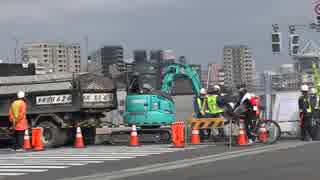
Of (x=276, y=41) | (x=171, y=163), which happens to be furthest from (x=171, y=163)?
(x=276, y=41)

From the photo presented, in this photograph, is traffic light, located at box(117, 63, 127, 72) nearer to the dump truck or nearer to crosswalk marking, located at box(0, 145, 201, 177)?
the dump truck

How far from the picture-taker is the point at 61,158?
18953 millimetres

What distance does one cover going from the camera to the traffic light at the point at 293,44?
1760 inches

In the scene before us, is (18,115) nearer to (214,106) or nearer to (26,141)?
(26,141)

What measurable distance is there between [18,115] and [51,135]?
1740 mm

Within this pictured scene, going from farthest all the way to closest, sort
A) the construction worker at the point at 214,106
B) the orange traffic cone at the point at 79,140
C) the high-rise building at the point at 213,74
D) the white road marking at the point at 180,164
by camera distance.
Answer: the high-rise building at the point at 213,74 → the construction worker at the point at 214,106 → the orange traffic cone at the point at 79,140 → the white road marking at the point at 180,164

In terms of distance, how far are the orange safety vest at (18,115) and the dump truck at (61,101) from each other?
4.08ft

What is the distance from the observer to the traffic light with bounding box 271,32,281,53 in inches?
1671

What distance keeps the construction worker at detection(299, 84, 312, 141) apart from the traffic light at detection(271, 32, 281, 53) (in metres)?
→ 18.9

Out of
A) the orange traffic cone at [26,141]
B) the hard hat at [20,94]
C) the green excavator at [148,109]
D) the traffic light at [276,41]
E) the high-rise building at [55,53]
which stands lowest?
the orange traffic cone at [26,141]

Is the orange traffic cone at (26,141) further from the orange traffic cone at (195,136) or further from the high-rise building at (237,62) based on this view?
the high-rise building at (237,62)

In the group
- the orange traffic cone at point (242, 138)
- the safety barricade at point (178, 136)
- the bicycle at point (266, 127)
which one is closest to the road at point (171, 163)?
the safety barricade at point (178, 136)

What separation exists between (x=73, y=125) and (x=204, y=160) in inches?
349

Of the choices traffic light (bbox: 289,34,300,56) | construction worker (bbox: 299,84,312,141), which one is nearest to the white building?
traffic light (bbox: 289,34,300,56)
